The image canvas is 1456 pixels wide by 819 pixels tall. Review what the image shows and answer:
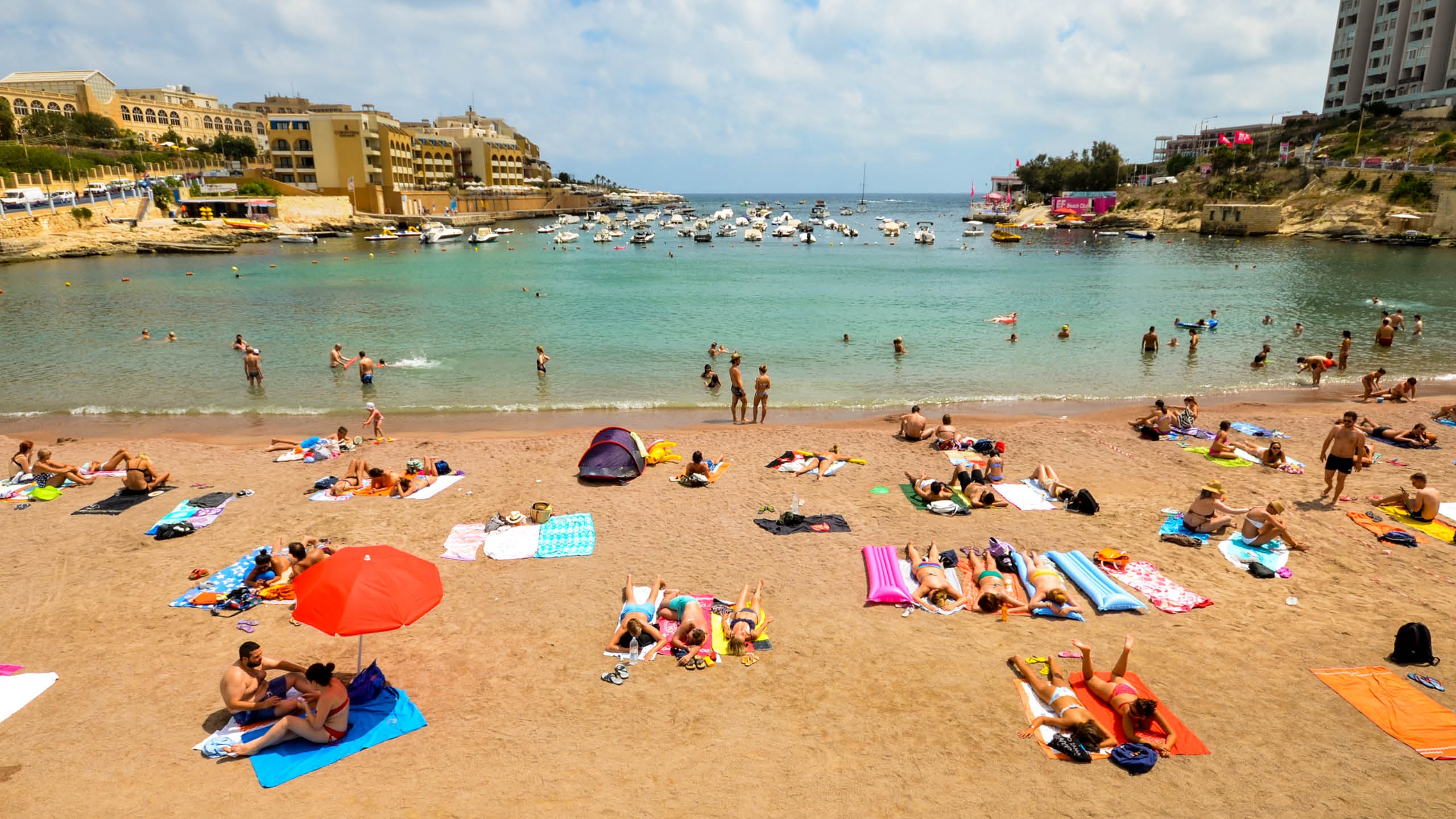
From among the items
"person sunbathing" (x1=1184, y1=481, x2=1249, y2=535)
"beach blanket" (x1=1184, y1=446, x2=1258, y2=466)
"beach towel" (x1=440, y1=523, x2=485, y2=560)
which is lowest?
"beach towel" (x1=440, y1=523, x2=485, y2=560)

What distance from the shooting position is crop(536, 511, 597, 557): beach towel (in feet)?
32.1

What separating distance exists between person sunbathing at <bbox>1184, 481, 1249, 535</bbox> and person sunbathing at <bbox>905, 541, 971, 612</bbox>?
3.92m

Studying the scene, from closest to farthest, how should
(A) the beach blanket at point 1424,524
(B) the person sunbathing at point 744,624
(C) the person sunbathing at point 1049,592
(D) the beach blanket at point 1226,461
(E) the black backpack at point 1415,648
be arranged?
(E) the black backpack at point 1415,648, (B) the person sunbathing at point 744,624, (C) the person sunbathing at point 1049,592, (A) the beach blanket at point 1424,524, (D) the beach blanket at point 1226,461

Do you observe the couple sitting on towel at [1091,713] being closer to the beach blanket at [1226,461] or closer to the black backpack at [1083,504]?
the black backpack at [1083,504]

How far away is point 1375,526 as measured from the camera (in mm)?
10039

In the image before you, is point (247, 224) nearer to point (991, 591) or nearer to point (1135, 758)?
point (991, 591)

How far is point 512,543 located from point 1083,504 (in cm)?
828

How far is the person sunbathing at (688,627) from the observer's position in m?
7.35

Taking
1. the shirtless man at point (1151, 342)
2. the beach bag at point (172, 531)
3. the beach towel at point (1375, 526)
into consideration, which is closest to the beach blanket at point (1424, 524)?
the beach towel at point (1375, 526)

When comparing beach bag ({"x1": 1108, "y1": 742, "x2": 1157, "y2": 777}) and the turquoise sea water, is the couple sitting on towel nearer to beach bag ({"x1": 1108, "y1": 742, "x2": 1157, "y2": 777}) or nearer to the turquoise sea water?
beach bag ({"x1": 1108, "y1": 742, "x2": 1157, "y2": 777})

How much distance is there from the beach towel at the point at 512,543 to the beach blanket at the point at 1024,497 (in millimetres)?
6896

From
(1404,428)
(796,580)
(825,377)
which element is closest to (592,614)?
(796,580)

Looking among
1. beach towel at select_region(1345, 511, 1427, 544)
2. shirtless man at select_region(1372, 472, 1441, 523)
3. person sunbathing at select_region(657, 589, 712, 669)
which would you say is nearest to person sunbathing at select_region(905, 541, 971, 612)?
person sunbathing at select_region(657, 589, 712, 669)

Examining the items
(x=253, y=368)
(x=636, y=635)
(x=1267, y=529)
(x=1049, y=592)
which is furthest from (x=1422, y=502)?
(x=253, y=368)
